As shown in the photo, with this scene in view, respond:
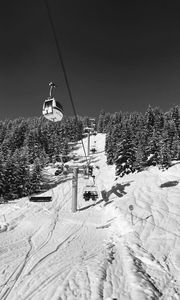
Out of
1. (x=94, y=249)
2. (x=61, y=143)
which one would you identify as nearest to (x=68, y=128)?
(x=61, y=143)

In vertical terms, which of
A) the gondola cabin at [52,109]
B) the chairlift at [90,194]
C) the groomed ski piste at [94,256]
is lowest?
the groomed ski piste at [94,256]

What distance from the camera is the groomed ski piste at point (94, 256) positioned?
20.2 feet

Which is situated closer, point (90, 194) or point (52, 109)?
point (52, 109)

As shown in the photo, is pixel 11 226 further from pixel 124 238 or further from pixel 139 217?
pixel 139 217

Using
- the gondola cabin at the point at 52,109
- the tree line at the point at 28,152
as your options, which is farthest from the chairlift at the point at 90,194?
the gondola cabin at the point at 52,109

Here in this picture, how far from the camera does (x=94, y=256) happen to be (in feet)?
29.6

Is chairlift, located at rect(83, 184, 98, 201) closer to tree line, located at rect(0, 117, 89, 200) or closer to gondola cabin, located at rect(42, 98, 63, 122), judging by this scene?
tree line, located at rect(0, 117, 89, 200)

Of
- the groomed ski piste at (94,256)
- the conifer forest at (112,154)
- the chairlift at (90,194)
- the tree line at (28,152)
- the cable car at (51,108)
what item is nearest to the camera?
the groomed ski piste at (94,256)

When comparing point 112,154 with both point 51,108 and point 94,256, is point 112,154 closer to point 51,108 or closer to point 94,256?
point 94,256

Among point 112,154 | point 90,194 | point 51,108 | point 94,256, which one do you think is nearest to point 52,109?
point 51,108

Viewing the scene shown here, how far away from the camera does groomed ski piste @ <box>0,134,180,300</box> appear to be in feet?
20.2

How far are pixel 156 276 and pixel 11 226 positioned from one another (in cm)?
1036

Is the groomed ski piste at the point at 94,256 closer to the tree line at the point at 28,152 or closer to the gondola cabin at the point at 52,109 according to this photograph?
the gondola cabin at the point at 52,109

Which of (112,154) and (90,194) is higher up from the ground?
(112,154)
